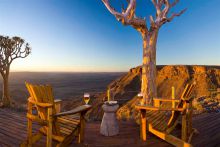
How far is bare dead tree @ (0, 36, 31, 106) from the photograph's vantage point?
934 centimetres

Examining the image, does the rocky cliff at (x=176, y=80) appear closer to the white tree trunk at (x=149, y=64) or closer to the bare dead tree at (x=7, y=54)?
the bare dead tree at (x=7, y=54)

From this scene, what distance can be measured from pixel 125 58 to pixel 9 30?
13442 mm

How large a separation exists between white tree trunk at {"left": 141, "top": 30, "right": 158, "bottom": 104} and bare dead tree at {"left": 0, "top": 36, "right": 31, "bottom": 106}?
7234 mm

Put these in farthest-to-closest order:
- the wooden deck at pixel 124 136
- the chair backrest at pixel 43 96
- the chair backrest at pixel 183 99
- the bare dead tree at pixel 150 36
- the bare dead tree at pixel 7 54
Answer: the bare dead tree at pixel 7 54, the bare dead tree at pixel 150 36, the wooden deck at pixel 124 136, the chair backrest at pixel 183 99, the chair backrest at pixel 43 96

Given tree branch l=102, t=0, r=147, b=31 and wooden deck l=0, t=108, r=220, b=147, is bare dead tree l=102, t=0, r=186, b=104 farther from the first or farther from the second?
wooden deck l=0, t=108, r=220, b=147

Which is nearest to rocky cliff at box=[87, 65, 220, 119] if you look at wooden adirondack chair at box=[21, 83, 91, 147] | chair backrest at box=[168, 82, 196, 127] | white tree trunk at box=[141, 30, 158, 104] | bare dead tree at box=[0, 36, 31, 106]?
bare dead tree at box=[0, 36, 31, 106]

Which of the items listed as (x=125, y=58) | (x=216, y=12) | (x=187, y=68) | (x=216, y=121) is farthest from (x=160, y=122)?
(x=187, y=68)

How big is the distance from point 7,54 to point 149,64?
7.89m

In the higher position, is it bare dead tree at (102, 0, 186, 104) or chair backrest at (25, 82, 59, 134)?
bare dead tree at (102, 0, 186, 104)

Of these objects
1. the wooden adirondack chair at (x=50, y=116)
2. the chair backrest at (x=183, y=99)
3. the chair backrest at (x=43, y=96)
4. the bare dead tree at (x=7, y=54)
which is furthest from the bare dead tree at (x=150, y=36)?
the bare dead tree at (x=7, y=54)

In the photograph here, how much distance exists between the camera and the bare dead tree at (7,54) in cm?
934

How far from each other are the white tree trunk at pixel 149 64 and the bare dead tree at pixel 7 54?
7.23m

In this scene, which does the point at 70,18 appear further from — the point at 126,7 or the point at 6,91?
the point at 126,7

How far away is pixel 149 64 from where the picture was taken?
5707 millimetres
